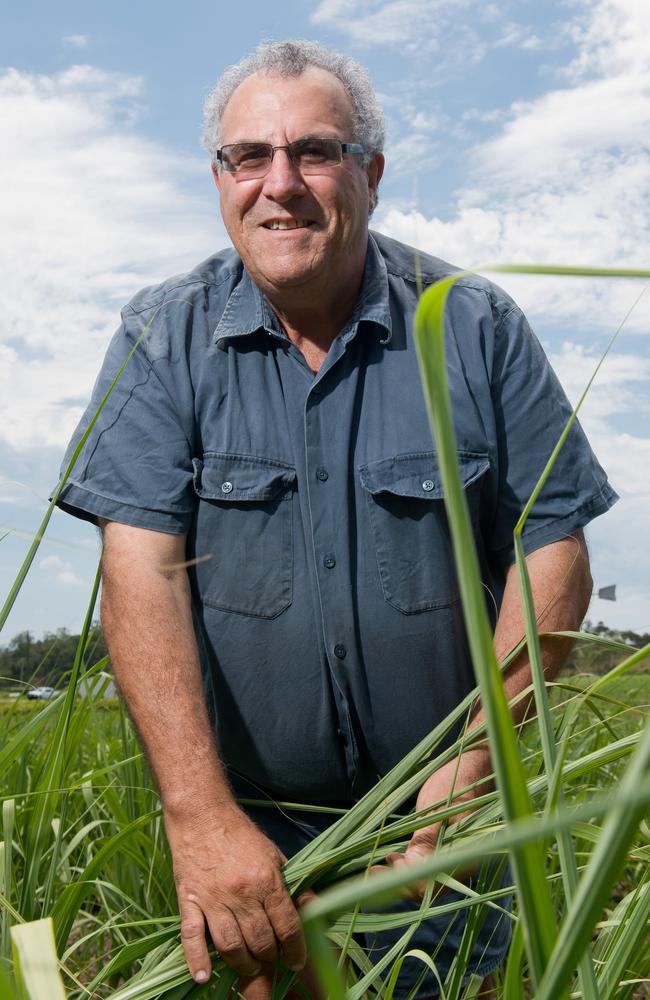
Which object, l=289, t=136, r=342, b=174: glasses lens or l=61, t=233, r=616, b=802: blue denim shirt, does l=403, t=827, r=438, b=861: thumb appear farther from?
l=289, t=136, r=342, b=174: glasses lens

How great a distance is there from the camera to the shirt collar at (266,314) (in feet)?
8.16

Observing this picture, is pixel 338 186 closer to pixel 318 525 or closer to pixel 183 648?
pixel 318 525

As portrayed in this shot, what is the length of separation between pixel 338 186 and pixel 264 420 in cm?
59

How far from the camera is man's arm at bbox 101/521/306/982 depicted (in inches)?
66.2

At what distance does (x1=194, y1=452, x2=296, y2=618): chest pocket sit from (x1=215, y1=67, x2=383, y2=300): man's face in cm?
45

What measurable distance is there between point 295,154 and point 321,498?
0.82 meters

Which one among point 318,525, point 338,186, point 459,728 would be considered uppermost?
point 338,186

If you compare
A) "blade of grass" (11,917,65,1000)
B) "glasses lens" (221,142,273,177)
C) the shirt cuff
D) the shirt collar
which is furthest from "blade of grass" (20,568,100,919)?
"glasses lens" (221,142,273,177)

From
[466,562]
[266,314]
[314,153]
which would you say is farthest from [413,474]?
[466,562]

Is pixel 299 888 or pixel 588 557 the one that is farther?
pixel 588 557

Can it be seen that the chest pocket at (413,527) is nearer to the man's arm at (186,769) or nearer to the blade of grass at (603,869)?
the man's arm at (186,769)

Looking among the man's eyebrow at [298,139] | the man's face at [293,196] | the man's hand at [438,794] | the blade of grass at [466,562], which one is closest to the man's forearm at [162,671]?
the man's hand at [438,794]

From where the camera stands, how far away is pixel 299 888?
5.38 feet

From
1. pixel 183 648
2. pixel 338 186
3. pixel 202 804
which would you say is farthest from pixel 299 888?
pixel 338 186
